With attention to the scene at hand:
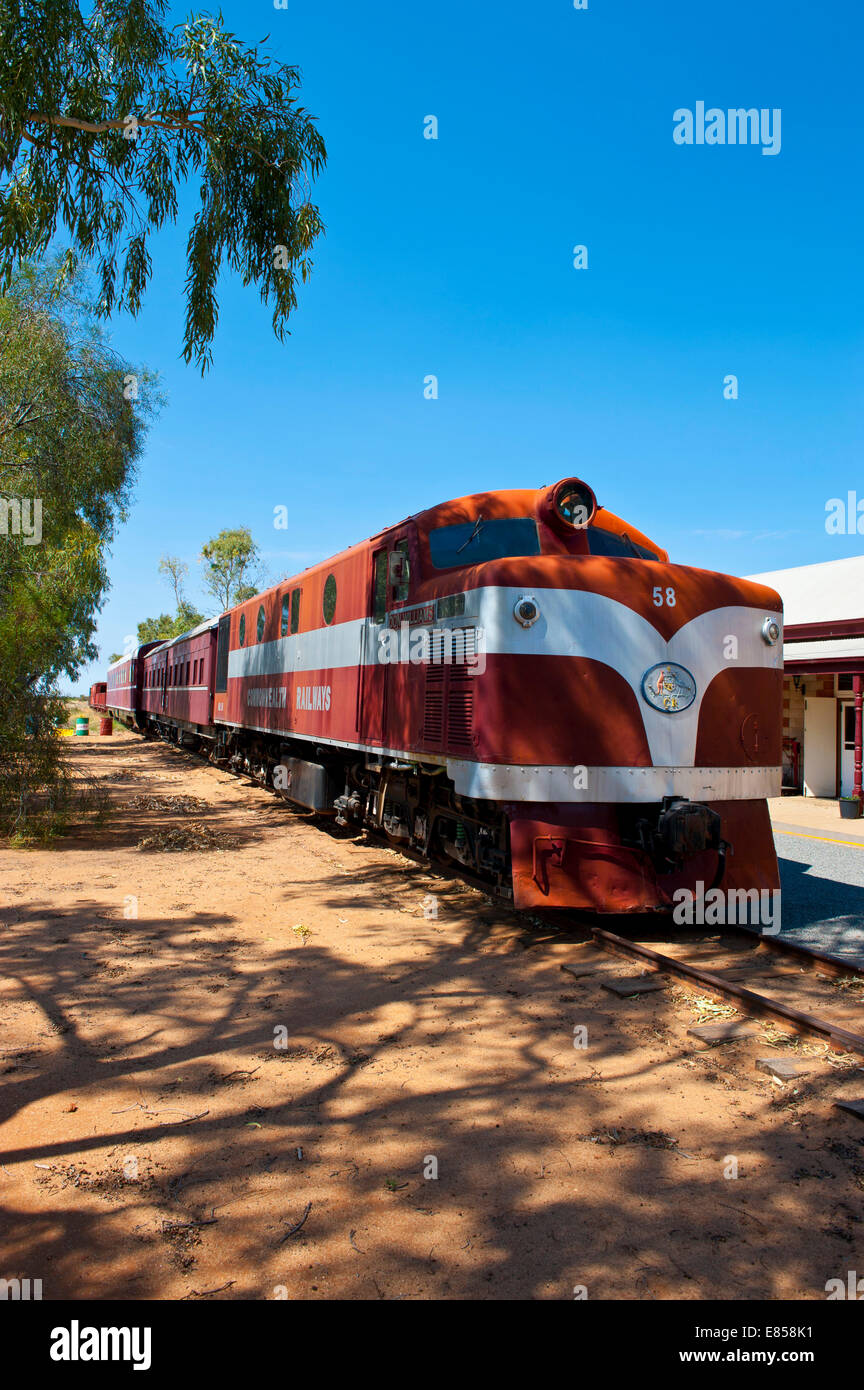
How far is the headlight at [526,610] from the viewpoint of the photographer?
6035mm

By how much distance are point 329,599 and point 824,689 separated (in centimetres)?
1357

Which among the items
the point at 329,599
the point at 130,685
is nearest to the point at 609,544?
the point at 329,599

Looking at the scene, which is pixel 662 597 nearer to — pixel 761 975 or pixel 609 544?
pixel 609 544

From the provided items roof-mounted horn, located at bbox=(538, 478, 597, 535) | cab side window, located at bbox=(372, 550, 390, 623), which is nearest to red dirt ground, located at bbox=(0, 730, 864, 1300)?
cab side window, located at bbox=(372, 550, 390, 623)

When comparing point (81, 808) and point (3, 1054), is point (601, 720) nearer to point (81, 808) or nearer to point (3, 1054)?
point (3, 1054)

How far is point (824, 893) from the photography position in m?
8.49

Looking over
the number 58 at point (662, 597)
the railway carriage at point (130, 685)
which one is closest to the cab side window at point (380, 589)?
the number 58 at point (662, 597)

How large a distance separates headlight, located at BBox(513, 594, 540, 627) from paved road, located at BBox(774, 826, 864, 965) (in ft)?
11.1

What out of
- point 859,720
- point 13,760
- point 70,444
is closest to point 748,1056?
point 13,760

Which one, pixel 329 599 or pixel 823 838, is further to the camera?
pixel 823 838
